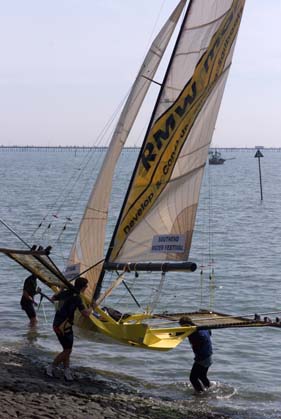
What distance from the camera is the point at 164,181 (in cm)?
1521

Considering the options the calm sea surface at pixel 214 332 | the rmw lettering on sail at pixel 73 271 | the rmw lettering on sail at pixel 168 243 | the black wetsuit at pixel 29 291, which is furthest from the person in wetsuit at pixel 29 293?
the rmw lettering on sail at pixel 168 243

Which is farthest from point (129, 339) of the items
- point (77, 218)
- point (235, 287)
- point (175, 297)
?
point (77, 218)

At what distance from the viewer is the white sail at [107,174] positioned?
14688mm

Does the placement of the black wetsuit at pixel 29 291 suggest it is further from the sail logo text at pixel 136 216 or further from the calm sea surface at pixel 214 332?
the sail logo text at pixel 136 216

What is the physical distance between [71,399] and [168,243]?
414 centimetres

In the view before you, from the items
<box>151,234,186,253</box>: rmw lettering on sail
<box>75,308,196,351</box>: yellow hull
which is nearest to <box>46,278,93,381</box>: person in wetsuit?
<box>75,308,196,351</box>: yellow hull

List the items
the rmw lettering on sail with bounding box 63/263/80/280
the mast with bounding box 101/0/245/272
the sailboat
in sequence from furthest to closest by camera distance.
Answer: the rmw lettering on sail with bounding box 63/263/80/280
the mast with bounding box 101/0/245/272
the sailboat

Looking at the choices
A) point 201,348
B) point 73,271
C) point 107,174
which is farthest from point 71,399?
point 107,174

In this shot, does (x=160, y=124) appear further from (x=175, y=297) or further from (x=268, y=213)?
(x=268, y=213)

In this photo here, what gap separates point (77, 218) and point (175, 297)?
26.6 m

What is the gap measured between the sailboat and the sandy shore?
1.13 meters

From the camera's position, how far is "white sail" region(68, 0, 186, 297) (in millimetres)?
14688

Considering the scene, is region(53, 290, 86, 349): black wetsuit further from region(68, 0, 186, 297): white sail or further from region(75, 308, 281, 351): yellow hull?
region(68, 0, 186, 297): white sail

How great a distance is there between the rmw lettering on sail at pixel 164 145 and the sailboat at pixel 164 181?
0.06 feet
